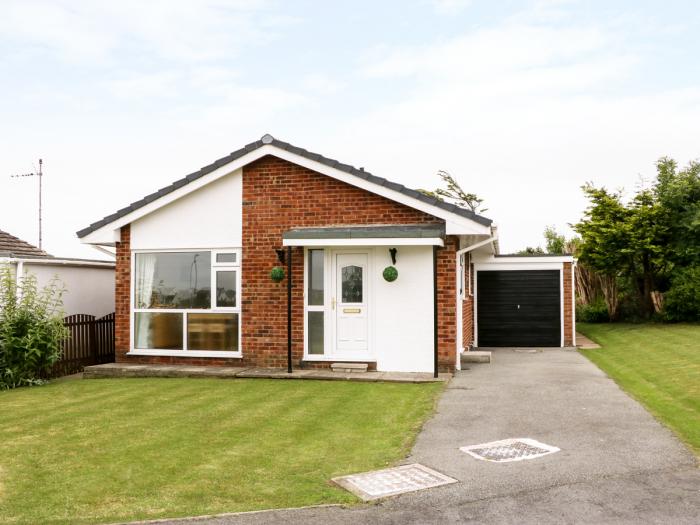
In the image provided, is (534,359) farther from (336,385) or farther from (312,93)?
(312,93)

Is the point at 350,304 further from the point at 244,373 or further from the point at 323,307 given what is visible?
the point at 244,373

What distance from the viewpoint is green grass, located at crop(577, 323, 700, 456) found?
24.8 ft

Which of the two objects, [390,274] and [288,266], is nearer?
[390,274]

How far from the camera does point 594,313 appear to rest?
2291 cm

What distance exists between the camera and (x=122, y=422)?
7.56 metres

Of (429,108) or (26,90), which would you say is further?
(429,108)

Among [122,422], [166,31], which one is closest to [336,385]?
[122,422]

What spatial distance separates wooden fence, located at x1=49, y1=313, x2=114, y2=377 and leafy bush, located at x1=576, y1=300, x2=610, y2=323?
653 inches

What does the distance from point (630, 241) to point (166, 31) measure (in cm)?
1555

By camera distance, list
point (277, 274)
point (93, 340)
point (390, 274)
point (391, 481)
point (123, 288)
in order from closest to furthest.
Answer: point (391, 481)
point (390, 274)
point (277, 274)
point (123, 288)
point (93, 340)

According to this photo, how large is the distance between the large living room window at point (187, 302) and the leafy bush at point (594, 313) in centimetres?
1545

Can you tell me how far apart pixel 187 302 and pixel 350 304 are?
125 inches

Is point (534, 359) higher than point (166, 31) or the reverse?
the reverse

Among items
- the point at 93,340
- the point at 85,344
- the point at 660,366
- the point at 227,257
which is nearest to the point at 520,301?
the point at 660,366
